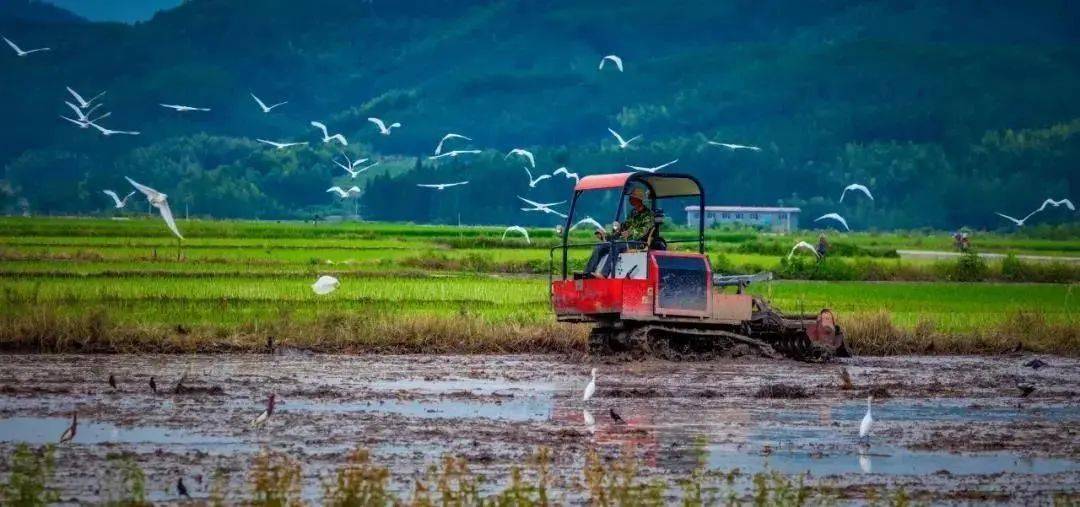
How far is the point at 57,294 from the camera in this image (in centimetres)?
2527

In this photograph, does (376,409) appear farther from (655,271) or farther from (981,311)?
(981,311)

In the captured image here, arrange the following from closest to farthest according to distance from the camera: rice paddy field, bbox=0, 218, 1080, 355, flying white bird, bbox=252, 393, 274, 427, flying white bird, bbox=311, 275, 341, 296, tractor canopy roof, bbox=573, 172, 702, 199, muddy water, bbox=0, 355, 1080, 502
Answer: muddy water, bbox=0, 355, 1080, 502
flying white bird, bbox=252, 393, 274, 427
tractor canopy roof, bbox=573, 172, 702, 199
rice paddy field, bbox=0, 218, 1080, 355
flying white bird, bbox=311, 275, 341, 296

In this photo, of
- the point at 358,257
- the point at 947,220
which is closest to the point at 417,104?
the point at 947,220

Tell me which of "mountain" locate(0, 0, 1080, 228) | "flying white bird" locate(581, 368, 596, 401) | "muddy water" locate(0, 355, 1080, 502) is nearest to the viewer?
"muddy water" locate(0, 355, 1080, 502)

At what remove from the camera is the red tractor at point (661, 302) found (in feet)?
60.8

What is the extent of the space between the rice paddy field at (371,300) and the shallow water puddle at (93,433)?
22.1ft

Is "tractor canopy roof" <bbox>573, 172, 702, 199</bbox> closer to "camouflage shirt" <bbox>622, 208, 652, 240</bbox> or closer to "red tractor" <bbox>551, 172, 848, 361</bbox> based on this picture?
"red tractor" <bbox>551, 172, 848, 361</bbox>

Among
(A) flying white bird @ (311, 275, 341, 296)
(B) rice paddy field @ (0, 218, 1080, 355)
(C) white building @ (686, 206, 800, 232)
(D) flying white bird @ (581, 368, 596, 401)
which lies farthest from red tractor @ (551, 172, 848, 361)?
(C) white building @ (686, 206, 800, 232)

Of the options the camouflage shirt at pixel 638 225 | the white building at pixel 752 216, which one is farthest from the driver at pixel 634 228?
the white building at pixel 752 216

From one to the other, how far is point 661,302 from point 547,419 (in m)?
4.35

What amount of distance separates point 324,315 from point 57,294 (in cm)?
543

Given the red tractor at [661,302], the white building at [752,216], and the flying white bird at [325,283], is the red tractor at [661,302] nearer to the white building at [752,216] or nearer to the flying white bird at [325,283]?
the flying white bird at [325,283]

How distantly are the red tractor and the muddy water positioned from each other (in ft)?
1.20

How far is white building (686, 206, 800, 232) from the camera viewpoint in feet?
352
